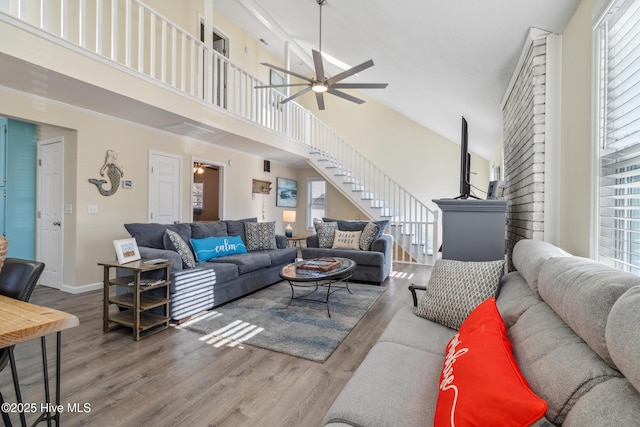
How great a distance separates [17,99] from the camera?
3486 millimetres

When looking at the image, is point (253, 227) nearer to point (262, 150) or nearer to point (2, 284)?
point (262, 150)

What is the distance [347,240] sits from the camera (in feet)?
17.1

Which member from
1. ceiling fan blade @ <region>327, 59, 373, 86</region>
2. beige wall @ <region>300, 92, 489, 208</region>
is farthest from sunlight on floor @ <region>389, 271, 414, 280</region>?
ceiling fan blade @ <region>327, 59, 373, 86</region>

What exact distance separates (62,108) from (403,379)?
15.9 ft

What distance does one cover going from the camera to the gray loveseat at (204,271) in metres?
3.11

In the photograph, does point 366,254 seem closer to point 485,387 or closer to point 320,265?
point 320,265

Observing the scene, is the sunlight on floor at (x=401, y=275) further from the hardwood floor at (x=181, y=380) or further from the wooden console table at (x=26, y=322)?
the wooden console table at (x=26, y=322)

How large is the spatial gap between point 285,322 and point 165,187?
3449 mm

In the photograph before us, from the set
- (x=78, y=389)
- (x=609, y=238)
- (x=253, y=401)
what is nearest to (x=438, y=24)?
(x=609, y=238)

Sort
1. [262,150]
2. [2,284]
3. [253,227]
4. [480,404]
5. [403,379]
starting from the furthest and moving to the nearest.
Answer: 1. [262,150]
2. [253,227]
3. [2,284]
4. [403,379]
5. [480,404]

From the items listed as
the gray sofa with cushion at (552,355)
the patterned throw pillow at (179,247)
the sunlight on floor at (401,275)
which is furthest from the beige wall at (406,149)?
the gray sofa with cushion at (552,355)

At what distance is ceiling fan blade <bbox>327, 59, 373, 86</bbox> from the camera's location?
3.54 m

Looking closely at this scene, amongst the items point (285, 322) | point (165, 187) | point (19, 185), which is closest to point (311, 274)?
point (285, 322)

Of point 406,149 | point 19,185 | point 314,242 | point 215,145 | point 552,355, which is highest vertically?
point 406,149
